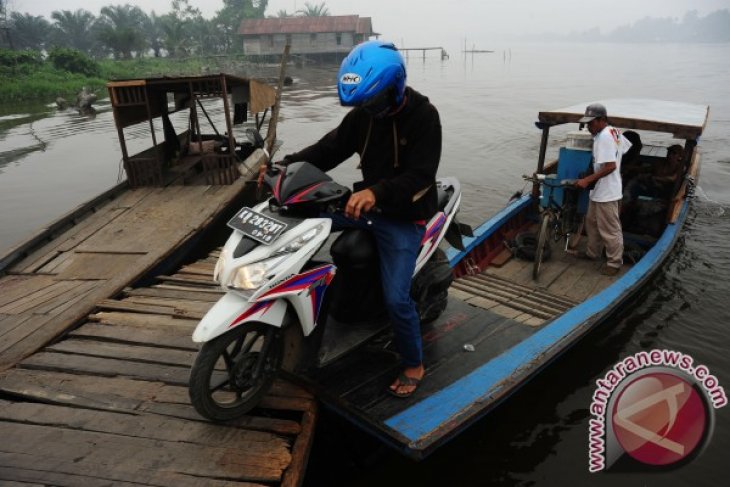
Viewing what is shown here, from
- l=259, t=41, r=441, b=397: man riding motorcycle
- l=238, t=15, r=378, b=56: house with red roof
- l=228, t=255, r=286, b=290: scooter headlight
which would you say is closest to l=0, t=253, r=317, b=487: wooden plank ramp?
l=259, t=41, r=441, b=397: man riding motorcycle

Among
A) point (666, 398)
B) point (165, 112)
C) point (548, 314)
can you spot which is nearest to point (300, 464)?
point (666, 398)

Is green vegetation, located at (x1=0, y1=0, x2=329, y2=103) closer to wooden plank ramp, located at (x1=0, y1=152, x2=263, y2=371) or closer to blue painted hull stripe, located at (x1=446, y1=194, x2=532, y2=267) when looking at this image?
wooden plank ramp, located at (x1=0, y1=152, x2=263, y2=371)

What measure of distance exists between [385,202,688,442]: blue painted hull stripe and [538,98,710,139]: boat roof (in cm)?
215

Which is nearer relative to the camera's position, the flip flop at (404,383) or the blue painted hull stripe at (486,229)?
the flip flop at (404,383)

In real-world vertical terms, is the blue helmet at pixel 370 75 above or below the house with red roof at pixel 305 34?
below

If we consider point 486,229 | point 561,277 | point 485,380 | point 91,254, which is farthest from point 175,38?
point 485,380

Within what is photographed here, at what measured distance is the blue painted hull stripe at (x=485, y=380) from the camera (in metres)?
2.96

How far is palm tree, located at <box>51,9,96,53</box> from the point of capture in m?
60.1

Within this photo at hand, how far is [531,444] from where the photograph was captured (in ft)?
14.0

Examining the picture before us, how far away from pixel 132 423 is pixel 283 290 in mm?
1436

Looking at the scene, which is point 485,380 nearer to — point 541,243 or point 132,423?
point 132,423

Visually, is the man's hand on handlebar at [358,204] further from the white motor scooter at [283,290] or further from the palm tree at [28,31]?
the palm tree at [28,31]

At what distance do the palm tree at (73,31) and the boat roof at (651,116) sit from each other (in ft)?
231

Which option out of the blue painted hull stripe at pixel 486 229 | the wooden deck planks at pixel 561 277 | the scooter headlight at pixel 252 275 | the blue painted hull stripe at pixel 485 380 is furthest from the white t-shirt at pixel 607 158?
the scooter headlight at pixel 252 275
